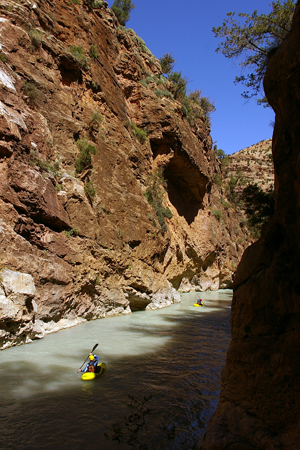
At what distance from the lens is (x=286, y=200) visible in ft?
12.3

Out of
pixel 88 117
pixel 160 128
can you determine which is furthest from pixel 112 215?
pixel 160 128

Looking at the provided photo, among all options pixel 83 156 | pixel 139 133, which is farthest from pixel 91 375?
pixel 139 133

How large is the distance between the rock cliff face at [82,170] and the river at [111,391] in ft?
3.90

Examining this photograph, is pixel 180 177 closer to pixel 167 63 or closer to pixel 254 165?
pixel 167 63

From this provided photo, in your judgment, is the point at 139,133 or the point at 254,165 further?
the point at 254,165

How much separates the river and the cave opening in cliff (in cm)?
1500

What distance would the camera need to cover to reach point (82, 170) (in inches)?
555

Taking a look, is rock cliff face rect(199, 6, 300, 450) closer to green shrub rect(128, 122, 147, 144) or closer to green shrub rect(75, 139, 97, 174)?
green shrub rect(75, 139, 97, 174)

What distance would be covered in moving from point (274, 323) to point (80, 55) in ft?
57.3

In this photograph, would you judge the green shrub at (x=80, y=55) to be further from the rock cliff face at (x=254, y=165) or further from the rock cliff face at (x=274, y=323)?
the rock cliff face at (x=254, y=165)

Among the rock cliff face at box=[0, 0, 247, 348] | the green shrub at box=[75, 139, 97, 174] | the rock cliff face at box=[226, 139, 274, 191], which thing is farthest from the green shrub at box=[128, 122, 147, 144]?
the rock cliff face at box=[226, 139, 274, 191]

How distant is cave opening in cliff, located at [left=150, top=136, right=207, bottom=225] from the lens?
23.3 metres

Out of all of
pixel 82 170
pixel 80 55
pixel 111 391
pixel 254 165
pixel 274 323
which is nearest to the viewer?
pixel 274 323

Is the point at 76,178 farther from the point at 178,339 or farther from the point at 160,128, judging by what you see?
the point at 160,128
